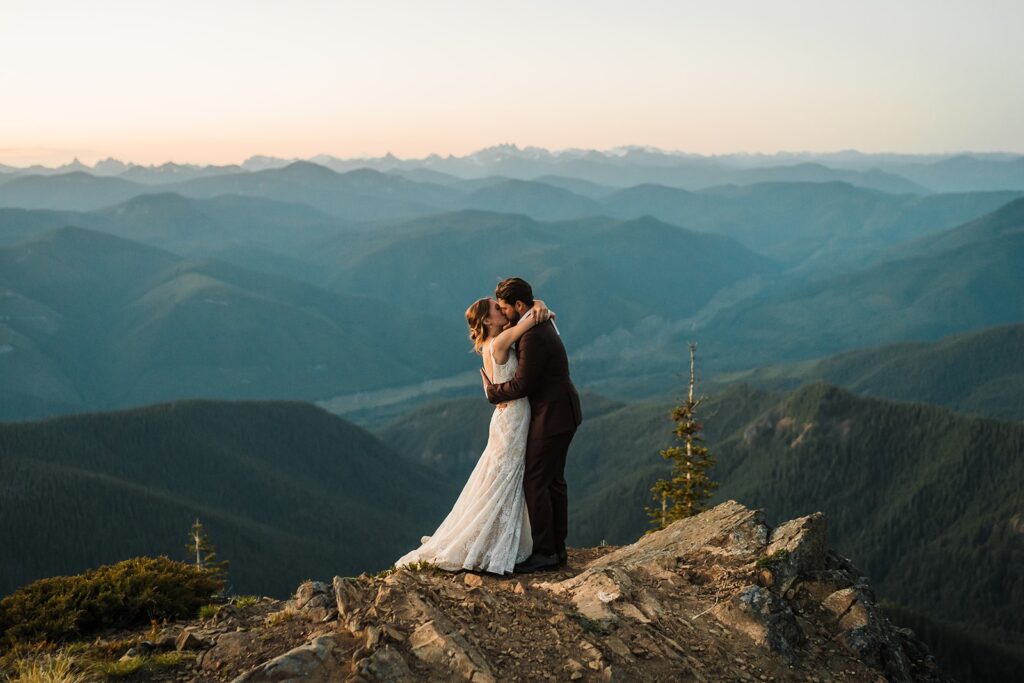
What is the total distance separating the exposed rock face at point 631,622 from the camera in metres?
12.6

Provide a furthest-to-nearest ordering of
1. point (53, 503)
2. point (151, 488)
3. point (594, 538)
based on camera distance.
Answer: point (594, 538) < point (151, 488) < point (53, 503)

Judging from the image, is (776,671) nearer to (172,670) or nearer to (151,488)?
(172,670)

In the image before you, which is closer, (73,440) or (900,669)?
(900,669)

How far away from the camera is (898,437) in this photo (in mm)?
185125

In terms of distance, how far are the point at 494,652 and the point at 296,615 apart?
352cm

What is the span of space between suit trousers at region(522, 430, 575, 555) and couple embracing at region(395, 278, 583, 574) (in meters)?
0.02

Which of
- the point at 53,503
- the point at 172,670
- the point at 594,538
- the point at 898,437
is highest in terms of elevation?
the point at 172,670

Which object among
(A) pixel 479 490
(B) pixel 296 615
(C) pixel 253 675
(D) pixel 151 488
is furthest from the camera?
→ (D) pixel 151 488

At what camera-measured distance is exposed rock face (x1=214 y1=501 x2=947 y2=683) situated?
12.6m

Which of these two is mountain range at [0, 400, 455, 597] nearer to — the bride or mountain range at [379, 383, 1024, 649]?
mountain range at [379, 383, 1024, 649]

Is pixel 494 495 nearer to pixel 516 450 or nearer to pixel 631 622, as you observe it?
pixel 516 450

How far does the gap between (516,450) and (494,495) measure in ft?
2.85

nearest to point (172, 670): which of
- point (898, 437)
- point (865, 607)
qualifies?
point (865, 607)

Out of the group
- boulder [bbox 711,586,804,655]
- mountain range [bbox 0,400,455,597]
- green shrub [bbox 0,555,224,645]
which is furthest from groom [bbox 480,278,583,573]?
mountain range [bbox 0,400,455,597]
